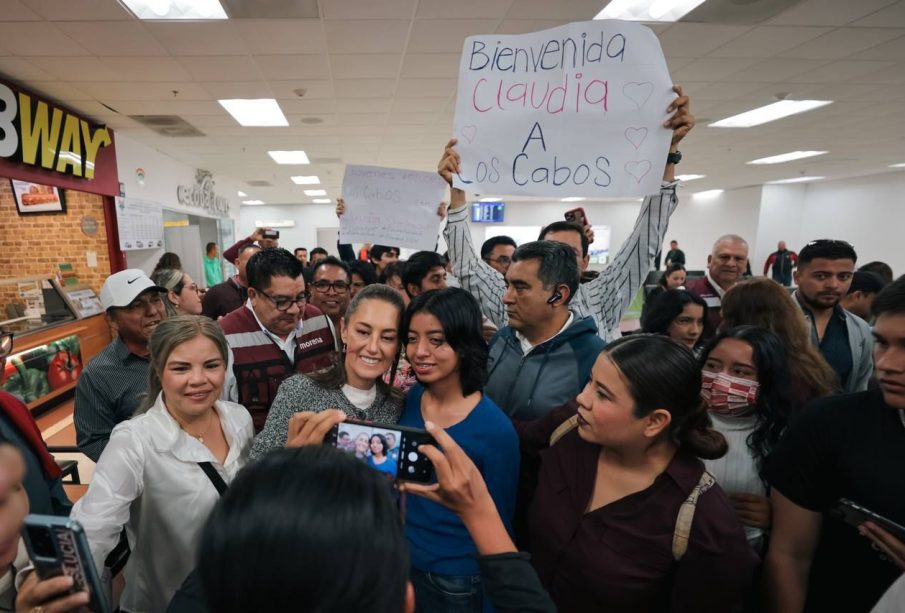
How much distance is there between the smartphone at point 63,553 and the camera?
599mm

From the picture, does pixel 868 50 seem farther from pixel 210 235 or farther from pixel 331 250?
pixel 331 250

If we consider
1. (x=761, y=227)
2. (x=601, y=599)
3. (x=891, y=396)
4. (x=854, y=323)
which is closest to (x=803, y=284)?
(x=854, y=323)

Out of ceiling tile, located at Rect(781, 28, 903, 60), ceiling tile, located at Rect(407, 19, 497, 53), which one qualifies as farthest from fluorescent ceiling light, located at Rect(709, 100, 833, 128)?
ceiling tile, located at Rect(407, 19, 497, 53)

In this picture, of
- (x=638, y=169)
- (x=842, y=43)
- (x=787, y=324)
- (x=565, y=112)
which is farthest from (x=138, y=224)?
(x=842, y=43)

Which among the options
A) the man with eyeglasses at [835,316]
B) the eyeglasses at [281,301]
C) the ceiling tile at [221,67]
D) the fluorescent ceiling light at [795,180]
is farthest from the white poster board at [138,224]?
the fluorescent ceiling light at [795,180]

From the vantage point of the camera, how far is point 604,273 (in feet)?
7.05

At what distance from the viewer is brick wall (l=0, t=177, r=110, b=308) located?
20.5ft

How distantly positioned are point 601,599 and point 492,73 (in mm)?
1664

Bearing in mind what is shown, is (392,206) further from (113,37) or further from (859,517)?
(113,37)

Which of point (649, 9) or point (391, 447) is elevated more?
point (649, 9)

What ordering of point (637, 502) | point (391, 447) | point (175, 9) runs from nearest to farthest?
point (391, 447)
point (637, 502)
point (175, 9)

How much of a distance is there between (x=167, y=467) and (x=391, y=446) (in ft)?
2.39

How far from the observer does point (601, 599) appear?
3.17ft

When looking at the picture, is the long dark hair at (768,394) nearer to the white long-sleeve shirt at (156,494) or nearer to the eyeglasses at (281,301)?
the white long-sleeve shirt at (156,494)
